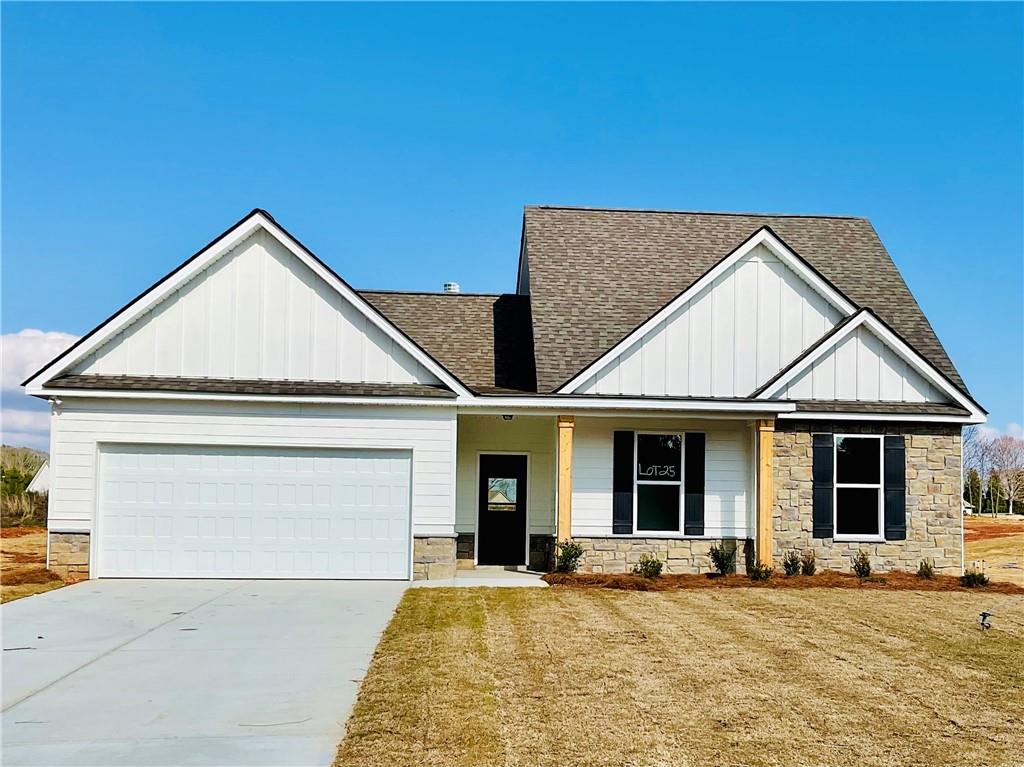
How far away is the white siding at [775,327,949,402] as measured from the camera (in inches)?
695

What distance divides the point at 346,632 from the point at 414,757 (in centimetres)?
492

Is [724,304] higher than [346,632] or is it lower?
higher

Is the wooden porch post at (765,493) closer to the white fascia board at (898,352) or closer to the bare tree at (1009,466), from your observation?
the white fascia board at (898,352)

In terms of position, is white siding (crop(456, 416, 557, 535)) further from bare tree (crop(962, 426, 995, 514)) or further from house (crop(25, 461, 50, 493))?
bare tree (crop(962, 426, 995, 514))

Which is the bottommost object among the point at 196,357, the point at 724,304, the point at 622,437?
the point at 622,437

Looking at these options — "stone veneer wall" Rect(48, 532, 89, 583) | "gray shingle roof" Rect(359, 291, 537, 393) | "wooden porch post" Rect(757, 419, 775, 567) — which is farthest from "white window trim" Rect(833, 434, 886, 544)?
"stone veneer wall" Rect(48, 532, 89, 583)

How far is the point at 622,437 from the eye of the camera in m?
17.7

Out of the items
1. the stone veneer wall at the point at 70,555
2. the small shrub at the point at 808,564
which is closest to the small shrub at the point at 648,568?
the small shrub at the point at 808,564

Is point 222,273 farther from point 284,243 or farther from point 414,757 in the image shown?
point 414,757

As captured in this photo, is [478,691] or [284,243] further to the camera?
[284,243]

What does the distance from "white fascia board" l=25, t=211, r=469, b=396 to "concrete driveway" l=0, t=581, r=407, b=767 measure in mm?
3867

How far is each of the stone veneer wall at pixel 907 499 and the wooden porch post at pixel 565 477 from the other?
12.2 feet

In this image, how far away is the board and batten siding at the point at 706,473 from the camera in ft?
57.0

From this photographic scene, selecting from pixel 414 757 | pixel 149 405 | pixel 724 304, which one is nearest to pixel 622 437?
pixel 724 304
